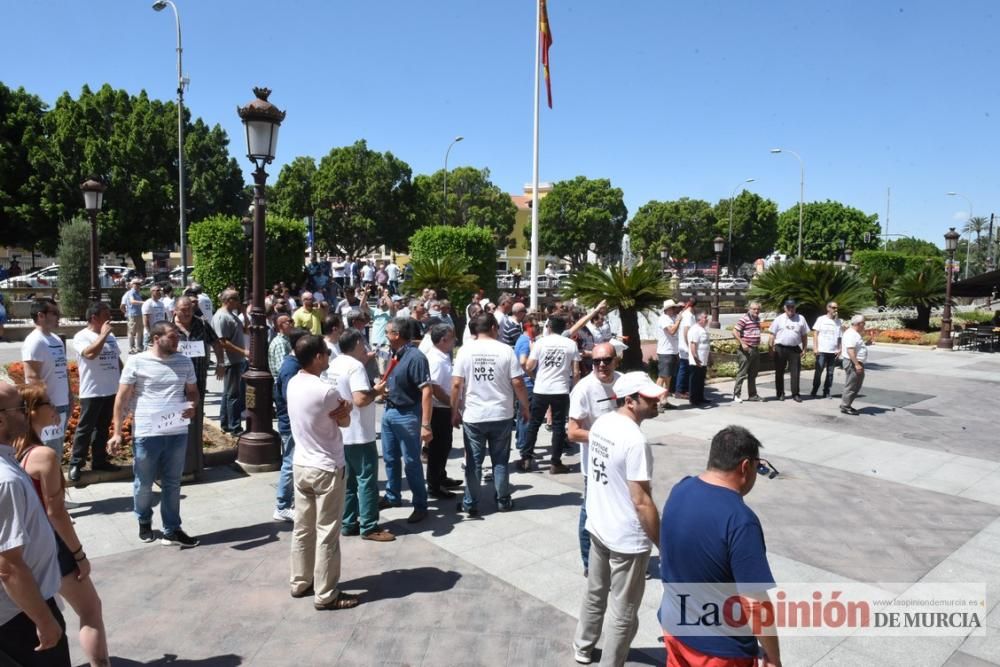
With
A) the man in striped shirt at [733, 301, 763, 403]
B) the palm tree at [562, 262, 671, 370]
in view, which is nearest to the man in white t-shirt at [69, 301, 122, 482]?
the palm tree at [562, 262, 671, 370]

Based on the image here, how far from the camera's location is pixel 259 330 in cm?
780

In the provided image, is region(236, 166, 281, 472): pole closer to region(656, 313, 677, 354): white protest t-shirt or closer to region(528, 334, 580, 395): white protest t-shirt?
region(528, 334, 580, 395): white protest t-shirt

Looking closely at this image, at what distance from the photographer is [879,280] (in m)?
26.2

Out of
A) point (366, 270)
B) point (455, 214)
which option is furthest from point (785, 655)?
point (455, 214)

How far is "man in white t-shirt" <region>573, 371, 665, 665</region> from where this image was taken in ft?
11.1

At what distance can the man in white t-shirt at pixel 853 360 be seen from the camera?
10711 millimetres

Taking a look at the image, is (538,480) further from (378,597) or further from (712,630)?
(712,630)

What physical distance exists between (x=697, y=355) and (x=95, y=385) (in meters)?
8.43

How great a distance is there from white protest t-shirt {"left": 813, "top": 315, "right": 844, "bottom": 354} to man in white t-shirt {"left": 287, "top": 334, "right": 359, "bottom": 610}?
1000 centimetres

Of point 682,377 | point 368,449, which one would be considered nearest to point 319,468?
point 368,449

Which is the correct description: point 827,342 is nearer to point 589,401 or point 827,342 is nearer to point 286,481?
point 589,401

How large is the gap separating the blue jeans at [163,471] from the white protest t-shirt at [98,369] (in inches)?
74.0

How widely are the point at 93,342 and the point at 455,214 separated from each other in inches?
2466

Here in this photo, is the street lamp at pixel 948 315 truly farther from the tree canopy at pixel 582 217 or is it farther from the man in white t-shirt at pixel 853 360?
the tree canopy at pixel 582 217
